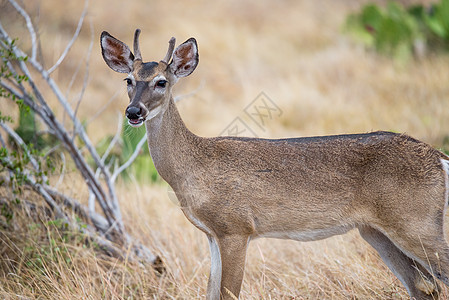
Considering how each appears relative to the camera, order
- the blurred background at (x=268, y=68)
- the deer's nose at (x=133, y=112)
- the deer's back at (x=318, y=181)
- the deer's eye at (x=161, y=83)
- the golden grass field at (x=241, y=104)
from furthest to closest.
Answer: the blurred background at (x=268, y=68) < the golden grass field at (x=241, y=104) < the deer's eye at (x=161, y=83) < the deer's back at (x=318, y=181) < the deer's nose at (x=133, y=112)

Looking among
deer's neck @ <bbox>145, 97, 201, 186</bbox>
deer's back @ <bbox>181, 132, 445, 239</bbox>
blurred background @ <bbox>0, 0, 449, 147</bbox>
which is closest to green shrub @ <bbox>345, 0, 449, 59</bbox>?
blurred background @ <bbox>0, 0, 449, 147</bbox>

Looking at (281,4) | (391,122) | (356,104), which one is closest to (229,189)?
(391,122)

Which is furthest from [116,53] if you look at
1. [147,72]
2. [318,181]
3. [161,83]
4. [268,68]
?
[268,68]

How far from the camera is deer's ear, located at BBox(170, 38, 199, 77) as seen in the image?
15.9ft

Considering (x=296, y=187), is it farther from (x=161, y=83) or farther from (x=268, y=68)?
(x=268, y=68)

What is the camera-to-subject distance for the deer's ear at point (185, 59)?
484 cm

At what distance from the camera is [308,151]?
15.6ft

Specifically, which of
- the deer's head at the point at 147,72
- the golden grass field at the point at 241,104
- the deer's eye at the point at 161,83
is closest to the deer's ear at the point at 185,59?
the deer's head at the point at 147,72

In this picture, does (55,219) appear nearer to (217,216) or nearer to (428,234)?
(217,216)

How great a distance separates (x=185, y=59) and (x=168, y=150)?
2.60 feet

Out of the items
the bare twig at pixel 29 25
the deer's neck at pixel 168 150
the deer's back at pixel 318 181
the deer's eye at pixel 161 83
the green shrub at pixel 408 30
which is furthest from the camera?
the green shrub at pixel 408 30

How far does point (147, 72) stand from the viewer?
464cm

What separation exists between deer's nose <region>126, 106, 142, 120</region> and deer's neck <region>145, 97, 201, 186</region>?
1.32ft

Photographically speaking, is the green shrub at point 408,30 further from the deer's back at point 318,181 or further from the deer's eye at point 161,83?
the deer's eye at point 161,83
